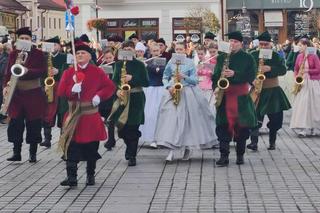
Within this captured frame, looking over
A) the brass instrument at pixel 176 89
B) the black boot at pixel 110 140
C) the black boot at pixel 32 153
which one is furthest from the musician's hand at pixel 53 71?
the brass instrument at pixel 176 89

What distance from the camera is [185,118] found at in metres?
12.0

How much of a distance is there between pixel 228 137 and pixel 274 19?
47.6 metres

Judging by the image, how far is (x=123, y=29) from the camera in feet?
181

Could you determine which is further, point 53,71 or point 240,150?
point 53,71

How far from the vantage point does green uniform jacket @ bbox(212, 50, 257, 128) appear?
37.9 feet

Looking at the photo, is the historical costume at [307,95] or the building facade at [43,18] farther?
the building facade at [43,18]

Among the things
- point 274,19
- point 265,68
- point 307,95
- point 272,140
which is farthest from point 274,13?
point 265,68

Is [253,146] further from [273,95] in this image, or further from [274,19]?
[274,19]

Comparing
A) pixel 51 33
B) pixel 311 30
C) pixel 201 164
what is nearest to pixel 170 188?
pixel 201 164

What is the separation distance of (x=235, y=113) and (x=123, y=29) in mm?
43898

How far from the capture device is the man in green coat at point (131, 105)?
11758 millimetres

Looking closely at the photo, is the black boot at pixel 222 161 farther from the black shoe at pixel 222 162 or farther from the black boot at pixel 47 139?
the black boot at pixel 47 139

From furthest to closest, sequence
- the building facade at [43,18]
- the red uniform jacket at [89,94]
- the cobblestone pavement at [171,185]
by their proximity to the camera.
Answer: the building facade at [43,18] → the red uniform jacket at [89,94] → the cobblestone pavement at [171,185]

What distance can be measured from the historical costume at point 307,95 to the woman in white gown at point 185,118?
3.73 metres
